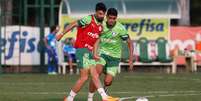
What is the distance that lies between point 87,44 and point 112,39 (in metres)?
0.83

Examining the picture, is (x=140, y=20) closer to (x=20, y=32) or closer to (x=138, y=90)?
(x=20, y=32)

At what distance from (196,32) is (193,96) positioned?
19.0 m

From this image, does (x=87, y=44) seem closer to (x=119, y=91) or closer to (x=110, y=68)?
(x=110, y=68)

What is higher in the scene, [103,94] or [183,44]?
[183,44]

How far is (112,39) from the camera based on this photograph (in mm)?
16938

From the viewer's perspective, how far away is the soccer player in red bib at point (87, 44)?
1611cm

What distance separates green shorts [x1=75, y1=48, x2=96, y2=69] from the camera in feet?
52.9

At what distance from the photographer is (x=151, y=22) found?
37188mm

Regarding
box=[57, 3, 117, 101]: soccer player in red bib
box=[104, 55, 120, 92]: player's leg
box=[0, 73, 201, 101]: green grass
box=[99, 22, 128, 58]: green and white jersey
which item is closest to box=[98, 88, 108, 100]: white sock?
box=[57, 3, 117, 101]: soccer player in red bib

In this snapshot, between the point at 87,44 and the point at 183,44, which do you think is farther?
the point at 183,44

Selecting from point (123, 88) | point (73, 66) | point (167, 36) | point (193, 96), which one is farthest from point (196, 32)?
point (193, 96)

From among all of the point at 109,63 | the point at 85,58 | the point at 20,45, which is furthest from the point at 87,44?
the point at 20,45

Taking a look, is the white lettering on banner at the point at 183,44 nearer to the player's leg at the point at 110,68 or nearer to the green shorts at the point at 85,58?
the player's leg at the point at 110,68

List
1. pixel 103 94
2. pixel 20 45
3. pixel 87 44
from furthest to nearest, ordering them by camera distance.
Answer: pixel 20 45, pixel 87 44, pixel 103 94
